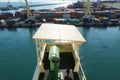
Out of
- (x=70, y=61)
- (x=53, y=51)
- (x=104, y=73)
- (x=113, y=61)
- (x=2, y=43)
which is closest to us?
(x=53, y=51)

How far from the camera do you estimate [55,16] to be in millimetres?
107750

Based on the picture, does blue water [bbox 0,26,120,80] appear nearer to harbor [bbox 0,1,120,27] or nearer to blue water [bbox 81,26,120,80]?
blue water [bbox 81,26,120,80]

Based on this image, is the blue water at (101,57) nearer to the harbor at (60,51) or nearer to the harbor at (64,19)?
the harbor at (60,51)

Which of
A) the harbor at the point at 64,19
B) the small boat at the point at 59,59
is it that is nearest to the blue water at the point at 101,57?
the small boat at the point at 59,59

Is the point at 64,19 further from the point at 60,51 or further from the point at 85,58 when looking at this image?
the point at 60,51

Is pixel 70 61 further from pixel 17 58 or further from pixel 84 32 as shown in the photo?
pixel 84 32

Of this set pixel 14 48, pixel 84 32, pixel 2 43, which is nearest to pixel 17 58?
pixel 14 48

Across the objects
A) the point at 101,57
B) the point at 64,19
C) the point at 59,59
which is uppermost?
the point at 59,59

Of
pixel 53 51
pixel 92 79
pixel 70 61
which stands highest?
pixel 53 51

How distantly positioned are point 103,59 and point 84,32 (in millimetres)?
35852

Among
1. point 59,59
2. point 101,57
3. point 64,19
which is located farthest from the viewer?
point 64,19

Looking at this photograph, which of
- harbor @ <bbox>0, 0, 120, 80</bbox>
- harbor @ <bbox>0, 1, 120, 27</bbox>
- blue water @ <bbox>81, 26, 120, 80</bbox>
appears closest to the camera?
harbor @ <bbox>0, 0, 120, 80</bbox>

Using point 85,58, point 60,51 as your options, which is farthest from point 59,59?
point 85,58

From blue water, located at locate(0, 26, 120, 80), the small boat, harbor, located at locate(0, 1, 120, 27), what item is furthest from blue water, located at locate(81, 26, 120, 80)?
harbor, located at locate(0, 1, 120, 27)
